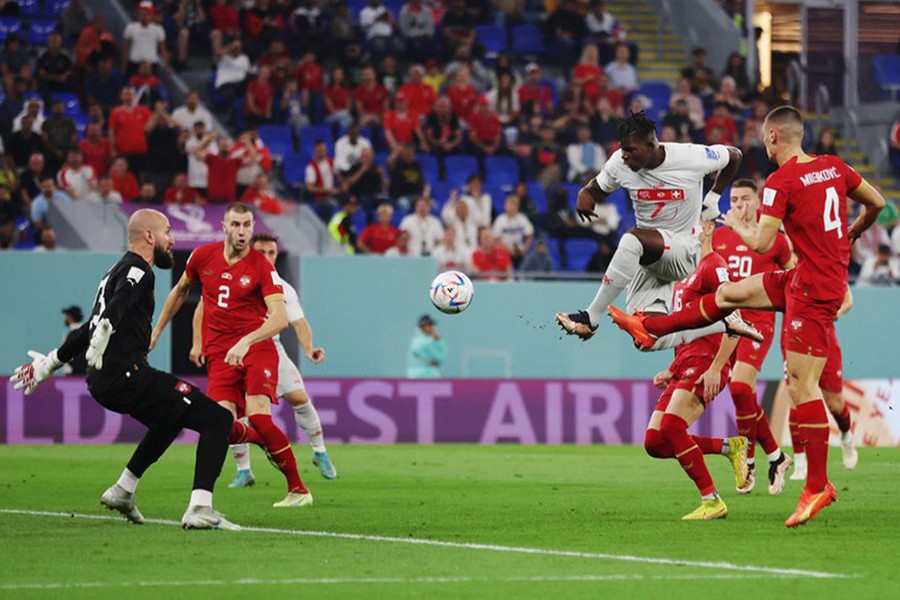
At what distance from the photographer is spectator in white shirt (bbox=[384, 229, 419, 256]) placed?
81.8 feet

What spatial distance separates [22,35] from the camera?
2666cm

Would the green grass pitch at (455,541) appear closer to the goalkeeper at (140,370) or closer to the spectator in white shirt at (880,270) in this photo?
the goalkeeper at (140,370)

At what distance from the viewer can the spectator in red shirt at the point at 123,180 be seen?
23.8 meters

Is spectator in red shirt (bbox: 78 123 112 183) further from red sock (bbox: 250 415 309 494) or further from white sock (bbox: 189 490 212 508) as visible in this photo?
white sock (bbox: 189 490 212 508)

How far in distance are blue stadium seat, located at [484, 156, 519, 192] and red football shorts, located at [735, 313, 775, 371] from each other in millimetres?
13322

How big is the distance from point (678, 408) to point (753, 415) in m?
2.09

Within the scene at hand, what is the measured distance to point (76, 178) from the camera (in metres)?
23.6

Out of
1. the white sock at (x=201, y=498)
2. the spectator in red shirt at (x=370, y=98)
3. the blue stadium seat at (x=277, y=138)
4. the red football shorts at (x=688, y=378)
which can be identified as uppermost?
the spectator in red shirt at (x=370, y=98)

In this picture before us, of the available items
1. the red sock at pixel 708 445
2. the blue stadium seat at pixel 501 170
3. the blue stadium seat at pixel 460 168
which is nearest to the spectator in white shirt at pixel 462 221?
the blue stadium seat at pixel 460 168

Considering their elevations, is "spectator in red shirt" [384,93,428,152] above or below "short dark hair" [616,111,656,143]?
above

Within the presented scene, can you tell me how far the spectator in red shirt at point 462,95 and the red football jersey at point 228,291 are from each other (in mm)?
14877

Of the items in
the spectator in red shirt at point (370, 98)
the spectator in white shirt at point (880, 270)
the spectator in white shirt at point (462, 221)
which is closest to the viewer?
the spectator in white shirt at point (462, 221)

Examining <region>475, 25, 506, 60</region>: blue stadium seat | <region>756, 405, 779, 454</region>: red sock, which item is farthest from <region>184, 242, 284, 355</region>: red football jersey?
<region>475, 25, 506, 60</region>: blue stadium seat

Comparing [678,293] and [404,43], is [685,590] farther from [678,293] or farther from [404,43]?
[404,43]
